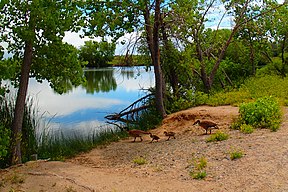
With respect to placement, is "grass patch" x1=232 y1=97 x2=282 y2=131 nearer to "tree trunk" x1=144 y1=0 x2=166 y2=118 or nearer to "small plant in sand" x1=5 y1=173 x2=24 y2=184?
"tree trunk" x1=144 y1=0 x2=166 y2=118

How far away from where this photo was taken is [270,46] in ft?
54.1

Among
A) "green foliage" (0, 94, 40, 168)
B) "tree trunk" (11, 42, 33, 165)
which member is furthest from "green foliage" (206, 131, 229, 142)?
"green foliage" (0, 94, 40, 168)

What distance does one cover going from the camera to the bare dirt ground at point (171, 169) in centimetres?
424

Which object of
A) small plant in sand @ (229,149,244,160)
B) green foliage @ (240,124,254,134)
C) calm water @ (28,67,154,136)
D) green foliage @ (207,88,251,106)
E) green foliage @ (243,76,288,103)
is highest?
green foliage @ (243,76,288,103)

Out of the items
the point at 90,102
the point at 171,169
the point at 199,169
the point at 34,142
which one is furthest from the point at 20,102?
the point at 90,102

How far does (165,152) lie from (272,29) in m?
11.2

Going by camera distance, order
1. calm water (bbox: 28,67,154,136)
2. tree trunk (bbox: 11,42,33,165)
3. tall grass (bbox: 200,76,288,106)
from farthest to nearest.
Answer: calm water (bbox: 28,67,154,136) → tall grass (bbox: 200,76,288,106) → tree trunk (bbox: 11,42,33,165)

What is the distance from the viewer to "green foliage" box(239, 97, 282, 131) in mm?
6512

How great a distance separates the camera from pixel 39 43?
19.3ft

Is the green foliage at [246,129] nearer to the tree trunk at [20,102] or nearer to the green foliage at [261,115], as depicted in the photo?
the green foliage at [261,115]

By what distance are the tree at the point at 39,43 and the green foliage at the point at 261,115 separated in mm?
3221

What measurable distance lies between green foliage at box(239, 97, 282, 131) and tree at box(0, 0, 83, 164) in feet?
10.6

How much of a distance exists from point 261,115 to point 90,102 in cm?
1131

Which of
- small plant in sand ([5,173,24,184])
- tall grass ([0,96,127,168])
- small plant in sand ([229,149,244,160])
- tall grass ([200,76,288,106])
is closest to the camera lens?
small plant in sand ([5,173,24,184])
